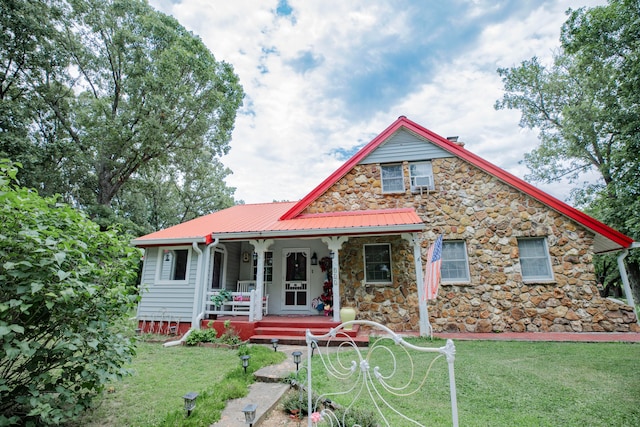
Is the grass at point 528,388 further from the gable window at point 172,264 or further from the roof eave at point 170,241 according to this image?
the gable window at point 172,264

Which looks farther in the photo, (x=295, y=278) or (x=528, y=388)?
(x=295, y=278)

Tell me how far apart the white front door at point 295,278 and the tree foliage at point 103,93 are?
34.8 feet

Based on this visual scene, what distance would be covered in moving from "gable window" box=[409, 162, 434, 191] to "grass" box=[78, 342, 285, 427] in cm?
681

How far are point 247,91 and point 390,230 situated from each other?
15.5m

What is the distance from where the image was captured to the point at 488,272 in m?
8.32

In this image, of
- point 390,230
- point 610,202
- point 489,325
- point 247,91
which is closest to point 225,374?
point 390,230

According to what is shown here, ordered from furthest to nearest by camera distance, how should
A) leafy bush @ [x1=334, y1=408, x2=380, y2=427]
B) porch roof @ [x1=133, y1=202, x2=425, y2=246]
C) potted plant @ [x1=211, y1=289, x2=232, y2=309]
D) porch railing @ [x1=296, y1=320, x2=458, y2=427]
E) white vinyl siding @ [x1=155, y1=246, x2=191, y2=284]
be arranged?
white vinyl siding @ [x1=155, y1=246, x2=191, y2=284]
potted plant @ [x1=211, y1=289, x2=232, y2=309]
porch roof @ [x1=133, y1=202, x2=425, y2=246]
leafy bush @ [x1=334, y1=408, x2=380, y2=427]
porch railing @ [x1=296, y1=320, x2=458, y2=427]

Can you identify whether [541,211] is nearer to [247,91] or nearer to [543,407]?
[543,407]

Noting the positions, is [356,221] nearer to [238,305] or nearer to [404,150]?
[404,150]

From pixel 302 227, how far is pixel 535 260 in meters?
6.97

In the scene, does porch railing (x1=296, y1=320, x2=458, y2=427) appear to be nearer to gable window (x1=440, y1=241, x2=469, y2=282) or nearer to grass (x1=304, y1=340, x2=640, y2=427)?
grass (x1=304, y1=340, x2=640, y2=427)

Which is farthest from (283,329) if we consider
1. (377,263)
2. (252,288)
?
(377,263)

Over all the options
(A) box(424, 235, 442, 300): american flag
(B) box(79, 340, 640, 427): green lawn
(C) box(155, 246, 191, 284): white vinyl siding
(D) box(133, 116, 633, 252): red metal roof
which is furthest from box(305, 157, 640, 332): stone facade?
(C) box(155, 246, 191, 284): white vinyl siding

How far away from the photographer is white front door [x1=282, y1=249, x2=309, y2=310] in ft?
30.7
